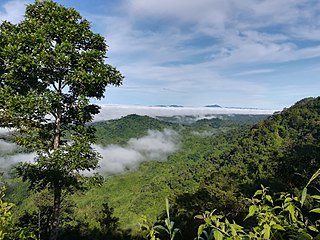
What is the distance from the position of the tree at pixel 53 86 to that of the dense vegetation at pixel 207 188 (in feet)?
3.25

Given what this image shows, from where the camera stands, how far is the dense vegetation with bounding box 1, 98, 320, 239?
48.9ft

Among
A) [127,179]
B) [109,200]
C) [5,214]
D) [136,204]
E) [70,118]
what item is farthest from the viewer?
[127,179]

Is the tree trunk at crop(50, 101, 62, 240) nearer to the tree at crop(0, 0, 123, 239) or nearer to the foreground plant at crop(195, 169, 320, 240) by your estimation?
the tree at crop(0, 0, 123, 239)

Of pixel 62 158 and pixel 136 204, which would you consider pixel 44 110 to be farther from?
pixel 136 204

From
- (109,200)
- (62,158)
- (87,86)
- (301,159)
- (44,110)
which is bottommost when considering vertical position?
(109,200)

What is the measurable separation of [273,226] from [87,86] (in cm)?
723

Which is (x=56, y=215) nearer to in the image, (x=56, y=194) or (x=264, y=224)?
(x=56, y=194)

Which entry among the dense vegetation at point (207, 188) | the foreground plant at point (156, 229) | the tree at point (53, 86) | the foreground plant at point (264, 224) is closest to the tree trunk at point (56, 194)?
the tree at point (53, 86)

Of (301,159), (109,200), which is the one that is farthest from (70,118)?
(109,200)

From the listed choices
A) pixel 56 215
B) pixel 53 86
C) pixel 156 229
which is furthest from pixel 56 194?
pixel 156 229

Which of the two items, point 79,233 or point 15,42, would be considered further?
point 79,233

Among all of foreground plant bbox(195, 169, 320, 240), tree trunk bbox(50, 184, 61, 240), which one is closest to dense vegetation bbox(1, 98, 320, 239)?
foreground plant bbox(195, 169, 320, 240)

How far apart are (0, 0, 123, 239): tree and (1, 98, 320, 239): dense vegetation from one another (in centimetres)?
99

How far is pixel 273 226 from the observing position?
1.25m
